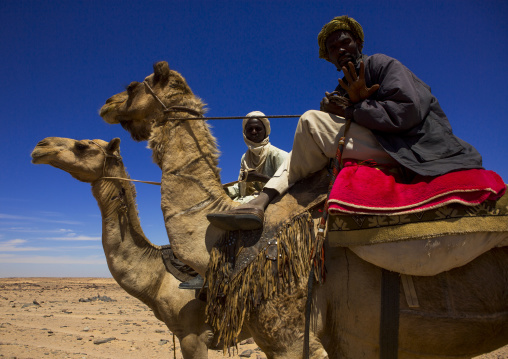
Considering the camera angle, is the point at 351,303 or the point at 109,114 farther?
the point at 109,114

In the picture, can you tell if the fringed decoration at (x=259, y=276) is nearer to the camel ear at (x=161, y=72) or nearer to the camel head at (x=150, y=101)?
the camel head at (x=150, y=101)

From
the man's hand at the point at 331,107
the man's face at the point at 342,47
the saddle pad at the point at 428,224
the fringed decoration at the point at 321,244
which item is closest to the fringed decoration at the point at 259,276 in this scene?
the fringed decoration at the point at 321,244

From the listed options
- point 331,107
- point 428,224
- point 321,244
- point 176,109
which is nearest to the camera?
point 428,224

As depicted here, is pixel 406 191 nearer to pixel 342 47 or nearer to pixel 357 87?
pixel 357 87

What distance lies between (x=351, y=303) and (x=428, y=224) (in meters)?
0.66

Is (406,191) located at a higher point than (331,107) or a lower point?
lower

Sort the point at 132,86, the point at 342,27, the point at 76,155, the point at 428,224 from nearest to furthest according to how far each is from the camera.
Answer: the point at 428,224 → the point at 342,27 → the point at 132,86 → the point at 76,155

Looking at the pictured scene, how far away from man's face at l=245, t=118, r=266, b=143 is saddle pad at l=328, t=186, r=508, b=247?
140 inches

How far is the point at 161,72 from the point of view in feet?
10.7

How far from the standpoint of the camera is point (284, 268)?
225 cm

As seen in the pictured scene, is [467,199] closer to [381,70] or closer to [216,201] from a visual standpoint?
[381,70]

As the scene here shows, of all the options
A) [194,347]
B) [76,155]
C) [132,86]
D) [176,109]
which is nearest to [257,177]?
[176,109]

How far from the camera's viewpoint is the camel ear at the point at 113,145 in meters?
6.03

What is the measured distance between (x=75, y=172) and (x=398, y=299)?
5.38 meters
